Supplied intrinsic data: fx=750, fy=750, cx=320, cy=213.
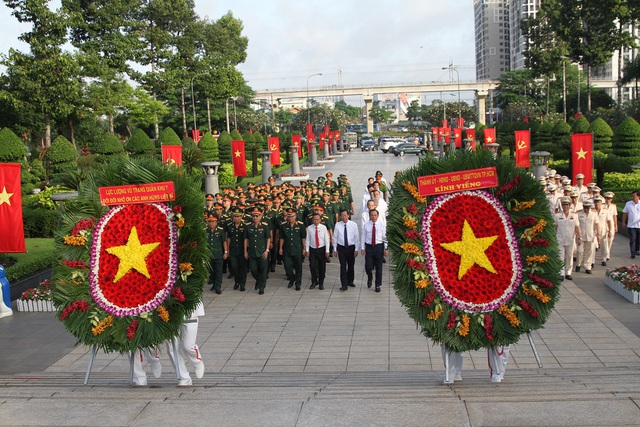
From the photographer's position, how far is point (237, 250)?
13156 millimetres

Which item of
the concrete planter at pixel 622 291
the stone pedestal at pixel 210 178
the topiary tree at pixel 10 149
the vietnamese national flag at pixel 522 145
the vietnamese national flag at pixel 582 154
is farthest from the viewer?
the topiary tree at pixel 10 149

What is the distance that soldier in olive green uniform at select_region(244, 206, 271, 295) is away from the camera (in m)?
12.9

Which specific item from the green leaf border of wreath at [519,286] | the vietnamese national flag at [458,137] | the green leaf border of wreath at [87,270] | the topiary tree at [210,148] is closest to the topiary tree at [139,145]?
the topiary tree at [210,148]

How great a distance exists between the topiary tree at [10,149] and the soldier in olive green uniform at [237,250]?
36.6 ft

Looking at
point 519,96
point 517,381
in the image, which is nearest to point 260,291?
point 517,381

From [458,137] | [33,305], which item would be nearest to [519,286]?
[33,305]

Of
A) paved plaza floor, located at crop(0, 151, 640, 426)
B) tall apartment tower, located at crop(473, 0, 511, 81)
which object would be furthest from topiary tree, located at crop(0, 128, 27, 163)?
tall apartment tower, located at crop(473, 0, 511, 81)

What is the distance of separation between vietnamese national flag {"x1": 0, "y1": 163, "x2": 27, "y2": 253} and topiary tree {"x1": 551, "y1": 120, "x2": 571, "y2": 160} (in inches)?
931

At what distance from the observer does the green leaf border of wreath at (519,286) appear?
7086 millimetres

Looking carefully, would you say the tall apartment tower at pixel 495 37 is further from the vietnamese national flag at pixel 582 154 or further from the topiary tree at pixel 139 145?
the vietnamese national flag at pixel 582 154

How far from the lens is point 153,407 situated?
6230mm

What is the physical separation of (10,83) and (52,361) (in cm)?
2794

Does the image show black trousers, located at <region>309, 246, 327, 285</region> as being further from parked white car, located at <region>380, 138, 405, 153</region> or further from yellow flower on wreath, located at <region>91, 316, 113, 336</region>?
parked white car, located at <region>380, 138, 405, 153</region>

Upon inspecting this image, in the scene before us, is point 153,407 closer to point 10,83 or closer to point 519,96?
point 10,83
